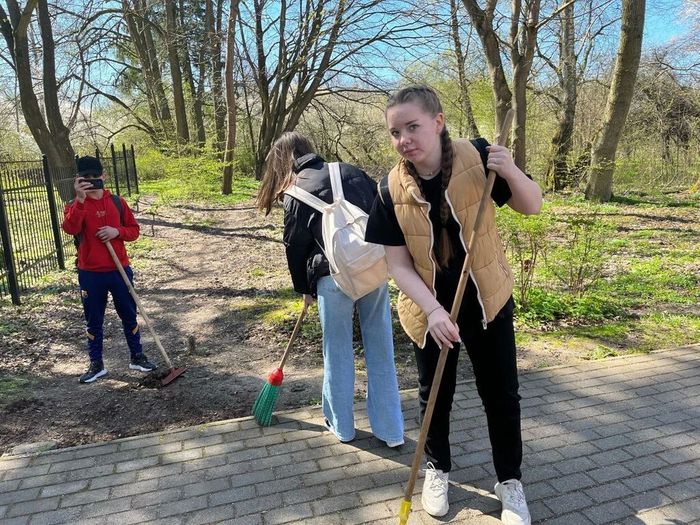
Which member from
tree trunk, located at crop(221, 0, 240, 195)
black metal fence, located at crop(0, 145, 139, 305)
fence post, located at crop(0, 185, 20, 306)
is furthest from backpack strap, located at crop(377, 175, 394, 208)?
tree trunk, located at crop(221, 0, 240, 195)

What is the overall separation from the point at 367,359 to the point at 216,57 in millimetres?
18069

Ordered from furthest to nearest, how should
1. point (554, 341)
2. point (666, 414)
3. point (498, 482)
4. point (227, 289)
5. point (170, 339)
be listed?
point (227, 289) → point (170, 339) → point (554, 341) → point (666, 414) → point (498, 482)

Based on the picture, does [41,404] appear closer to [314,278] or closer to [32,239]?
[314,278]

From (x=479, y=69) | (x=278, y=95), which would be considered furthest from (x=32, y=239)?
(x=479, y=69)

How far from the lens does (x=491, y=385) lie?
8.18 ft

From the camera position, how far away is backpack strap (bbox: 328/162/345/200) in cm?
303

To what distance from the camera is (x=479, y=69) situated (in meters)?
18.9

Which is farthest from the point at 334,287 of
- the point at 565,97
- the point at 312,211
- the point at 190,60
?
the point at 190,60

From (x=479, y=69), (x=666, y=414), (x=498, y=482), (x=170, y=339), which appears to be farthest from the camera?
(x=479, y=69)

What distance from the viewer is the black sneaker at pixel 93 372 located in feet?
15.0

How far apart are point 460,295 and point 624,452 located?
169 cm

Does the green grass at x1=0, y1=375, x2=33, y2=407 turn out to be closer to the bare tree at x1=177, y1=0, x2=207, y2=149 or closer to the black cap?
the black cap

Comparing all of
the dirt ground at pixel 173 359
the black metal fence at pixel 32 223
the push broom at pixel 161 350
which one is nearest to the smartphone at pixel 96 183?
the push broom at pixel 161 350

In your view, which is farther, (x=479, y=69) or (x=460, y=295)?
(x=479, y=69)
